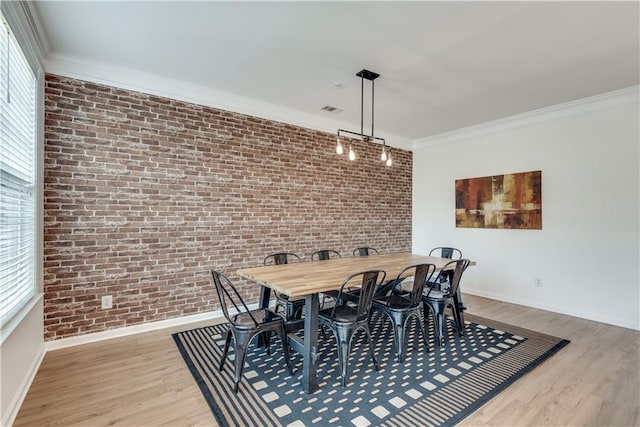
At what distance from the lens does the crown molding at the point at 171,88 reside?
2998mm

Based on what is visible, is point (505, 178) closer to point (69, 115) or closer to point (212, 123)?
point (212, 123)

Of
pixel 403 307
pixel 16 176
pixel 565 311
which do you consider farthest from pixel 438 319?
pixel 16 176

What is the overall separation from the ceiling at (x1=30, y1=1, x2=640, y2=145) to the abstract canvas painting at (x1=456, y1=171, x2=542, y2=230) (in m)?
1.17

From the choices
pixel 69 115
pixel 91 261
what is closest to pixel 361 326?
pixel 91 261

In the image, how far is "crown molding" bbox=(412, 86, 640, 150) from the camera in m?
3.68

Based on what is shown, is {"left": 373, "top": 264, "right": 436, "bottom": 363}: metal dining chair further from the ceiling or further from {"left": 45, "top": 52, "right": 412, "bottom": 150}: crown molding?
{"left": 45, "top": 52, "right": 412, "bottom": 150}: crown molding

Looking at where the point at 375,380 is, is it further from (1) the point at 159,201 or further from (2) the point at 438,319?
(1) the point at 159,201

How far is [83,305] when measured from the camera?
120 inches

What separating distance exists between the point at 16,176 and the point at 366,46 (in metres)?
2.93

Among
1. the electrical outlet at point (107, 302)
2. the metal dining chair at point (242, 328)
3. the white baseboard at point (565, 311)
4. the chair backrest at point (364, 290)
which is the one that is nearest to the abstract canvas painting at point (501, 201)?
the white baseboard at point (565, 311)

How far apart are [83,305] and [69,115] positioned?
1875 mm

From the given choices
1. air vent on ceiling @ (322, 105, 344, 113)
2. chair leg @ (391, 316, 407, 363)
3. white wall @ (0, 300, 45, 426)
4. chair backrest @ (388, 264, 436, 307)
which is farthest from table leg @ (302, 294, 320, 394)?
air vent on ceiling @ (322, 105, 344, 113)

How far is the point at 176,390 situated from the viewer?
7.45ft

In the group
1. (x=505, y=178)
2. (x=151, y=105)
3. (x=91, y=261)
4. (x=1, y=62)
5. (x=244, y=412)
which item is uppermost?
(x=151, y=105)
